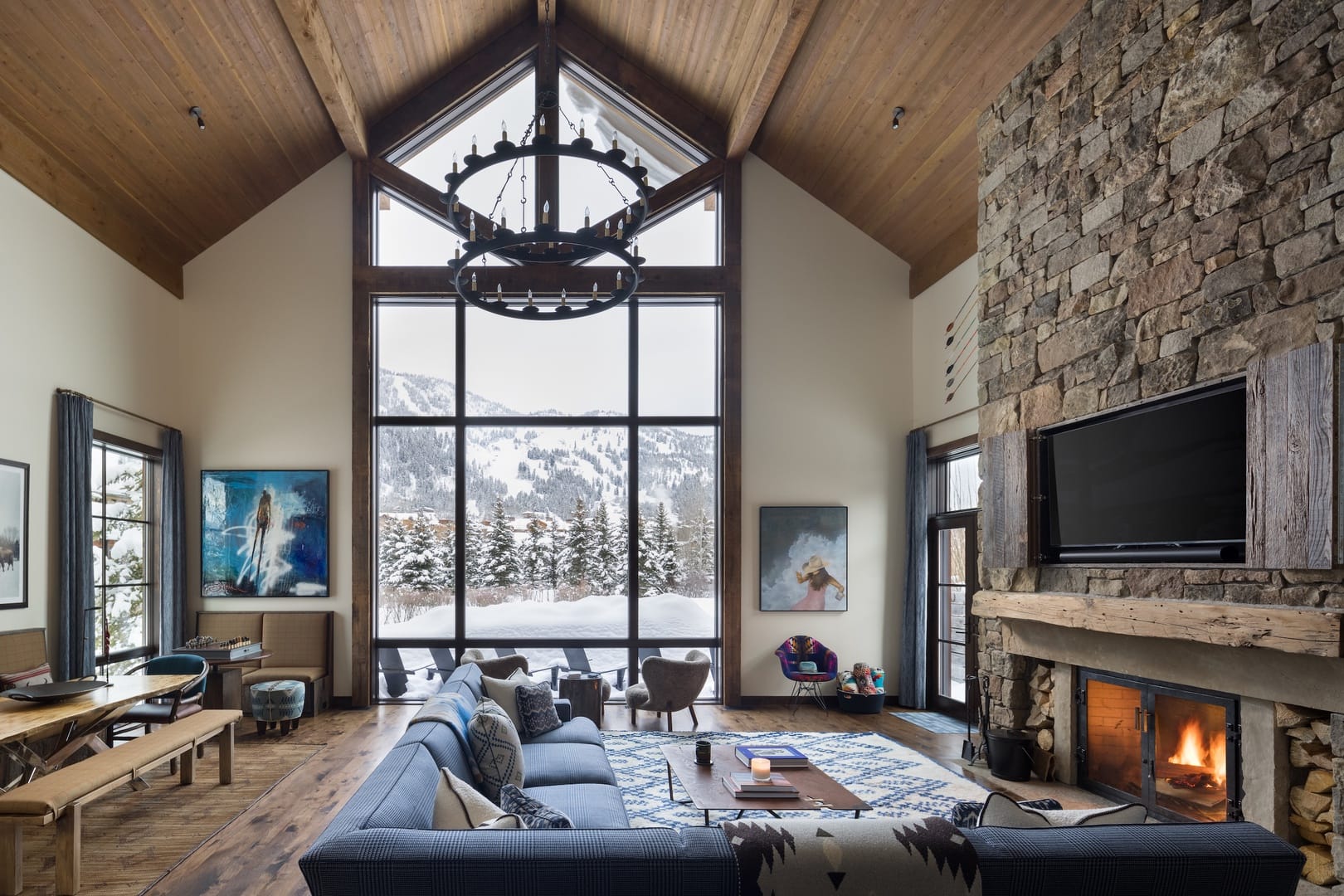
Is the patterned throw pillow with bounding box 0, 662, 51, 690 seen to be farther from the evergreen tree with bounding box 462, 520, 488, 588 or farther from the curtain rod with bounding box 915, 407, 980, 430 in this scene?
the curtain rod with bounding box 915, 407, 980, 430

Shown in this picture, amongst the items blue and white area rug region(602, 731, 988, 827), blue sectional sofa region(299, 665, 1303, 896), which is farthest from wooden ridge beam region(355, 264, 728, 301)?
blue sectional sofa region(299, 665, 1303, 896)

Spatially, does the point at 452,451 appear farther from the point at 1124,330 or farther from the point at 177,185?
the point at 1124,330

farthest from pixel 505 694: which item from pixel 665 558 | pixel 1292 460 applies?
pixel 1292 460

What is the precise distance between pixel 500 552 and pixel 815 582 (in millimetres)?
3067

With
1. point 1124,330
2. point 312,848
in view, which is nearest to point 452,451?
point 1124,330

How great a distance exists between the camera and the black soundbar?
13.5ft

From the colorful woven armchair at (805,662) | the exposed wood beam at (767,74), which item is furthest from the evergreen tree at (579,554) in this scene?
the exposed wood beam at (767,74)

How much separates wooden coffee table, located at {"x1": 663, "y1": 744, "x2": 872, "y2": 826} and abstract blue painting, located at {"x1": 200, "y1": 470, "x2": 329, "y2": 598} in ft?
16.0

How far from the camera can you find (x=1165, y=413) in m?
4.55

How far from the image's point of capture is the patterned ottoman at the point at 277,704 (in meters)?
7.32

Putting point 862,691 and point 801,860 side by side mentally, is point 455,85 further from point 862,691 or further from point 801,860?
point 801,860

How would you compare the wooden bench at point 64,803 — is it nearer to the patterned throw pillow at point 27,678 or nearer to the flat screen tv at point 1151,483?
the patterned throw pillow at point 27,678

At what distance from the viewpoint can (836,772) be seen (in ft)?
20.5

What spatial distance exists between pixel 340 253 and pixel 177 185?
1556 mm
